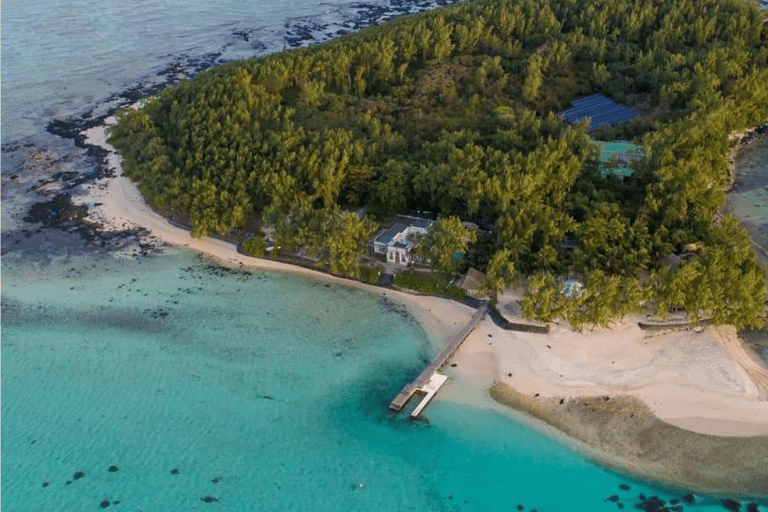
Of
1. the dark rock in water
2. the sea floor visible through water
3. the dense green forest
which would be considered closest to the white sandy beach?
the sea floor visible through water

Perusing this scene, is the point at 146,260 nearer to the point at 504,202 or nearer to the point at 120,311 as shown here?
the point at 120,311

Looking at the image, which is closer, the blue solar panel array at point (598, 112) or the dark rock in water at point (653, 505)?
the dark rock in water at point (653, 505)

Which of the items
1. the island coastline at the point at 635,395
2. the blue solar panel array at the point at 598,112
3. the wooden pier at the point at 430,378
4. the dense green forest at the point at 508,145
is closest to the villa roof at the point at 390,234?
the dense green forest at the point at 508,145

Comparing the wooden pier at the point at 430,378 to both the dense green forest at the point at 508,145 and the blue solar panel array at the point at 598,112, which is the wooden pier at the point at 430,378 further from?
the blue solar panel array at the point at 598,112

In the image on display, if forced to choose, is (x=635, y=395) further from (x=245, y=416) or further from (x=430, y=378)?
(x=245, y=416)

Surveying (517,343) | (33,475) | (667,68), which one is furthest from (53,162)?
(667,68)

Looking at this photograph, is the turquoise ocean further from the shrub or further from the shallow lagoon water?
the shrub
